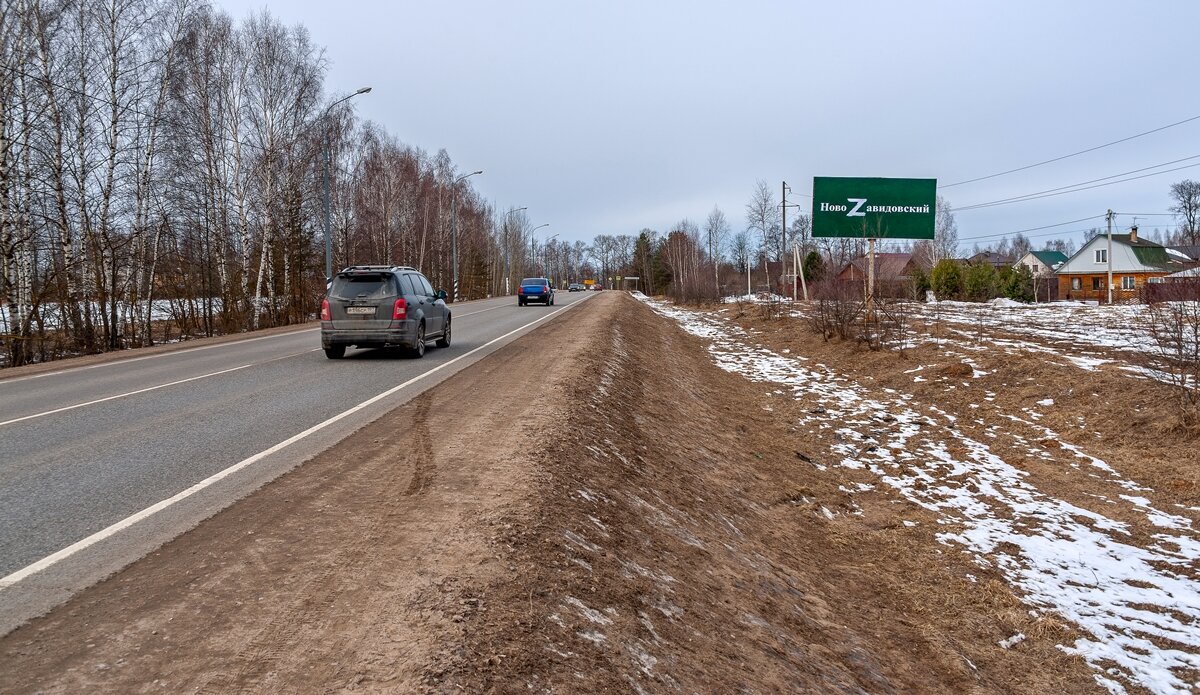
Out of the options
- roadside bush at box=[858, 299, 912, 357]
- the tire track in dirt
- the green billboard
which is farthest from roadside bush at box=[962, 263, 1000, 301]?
the tire track in dirt

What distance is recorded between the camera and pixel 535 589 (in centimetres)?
341

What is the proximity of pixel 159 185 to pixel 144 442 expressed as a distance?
22.1m

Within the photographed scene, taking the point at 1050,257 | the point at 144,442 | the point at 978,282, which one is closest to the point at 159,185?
the point at 144,442

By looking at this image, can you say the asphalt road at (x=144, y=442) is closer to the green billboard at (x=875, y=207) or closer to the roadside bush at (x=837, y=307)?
the roadside bush at (x=837, y=307)

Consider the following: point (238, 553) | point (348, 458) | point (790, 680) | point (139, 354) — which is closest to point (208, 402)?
point (348, 458)

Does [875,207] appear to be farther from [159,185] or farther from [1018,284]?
[1018,284]

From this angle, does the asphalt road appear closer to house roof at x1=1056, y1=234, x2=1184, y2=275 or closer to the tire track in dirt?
the tire track in dirt

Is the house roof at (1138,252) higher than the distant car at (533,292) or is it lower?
higher

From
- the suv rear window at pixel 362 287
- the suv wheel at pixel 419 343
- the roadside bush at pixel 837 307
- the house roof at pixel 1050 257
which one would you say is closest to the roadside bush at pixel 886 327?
the roadside bush at pixel 837 307

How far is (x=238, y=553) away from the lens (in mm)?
3654

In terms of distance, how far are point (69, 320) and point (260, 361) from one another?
8.53 m

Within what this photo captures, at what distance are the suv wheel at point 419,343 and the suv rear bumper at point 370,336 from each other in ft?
0.93

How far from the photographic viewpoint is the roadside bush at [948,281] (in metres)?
48.5

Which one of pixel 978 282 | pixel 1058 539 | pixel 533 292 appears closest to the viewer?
pixel 1058 539
